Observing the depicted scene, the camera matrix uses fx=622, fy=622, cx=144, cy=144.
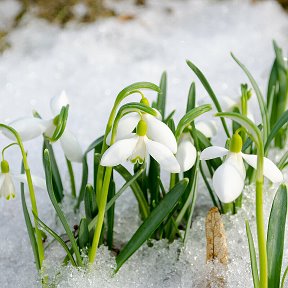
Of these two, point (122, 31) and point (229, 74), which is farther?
point (122, 31)

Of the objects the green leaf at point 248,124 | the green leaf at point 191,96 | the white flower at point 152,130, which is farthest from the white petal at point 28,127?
the green leaf at point 248,124

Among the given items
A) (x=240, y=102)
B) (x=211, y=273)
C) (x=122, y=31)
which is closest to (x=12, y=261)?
(x=211, y=273)

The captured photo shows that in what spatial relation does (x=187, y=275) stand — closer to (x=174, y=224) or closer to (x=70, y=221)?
(x=174, y=224)

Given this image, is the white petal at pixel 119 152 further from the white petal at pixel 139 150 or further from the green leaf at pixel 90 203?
the green leaf at pixel 90 203

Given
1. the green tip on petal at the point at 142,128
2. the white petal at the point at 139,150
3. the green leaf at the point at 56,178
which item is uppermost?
the green tip on petal at the point at 142,128

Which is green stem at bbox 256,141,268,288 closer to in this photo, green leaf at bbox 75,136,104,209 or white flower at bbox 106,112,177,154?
white flower at bbox 106,112,177,154

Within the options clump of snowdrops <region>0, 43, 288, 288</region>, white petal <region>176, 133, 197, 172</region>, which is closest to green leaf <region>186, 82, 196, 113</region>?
clump of snowdrops <region>0, 43, 288, 288</region>

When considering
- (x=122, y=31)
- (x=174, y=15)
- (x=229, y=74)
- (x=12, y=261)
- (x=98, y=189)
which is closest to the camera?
(x=98, y=189)
